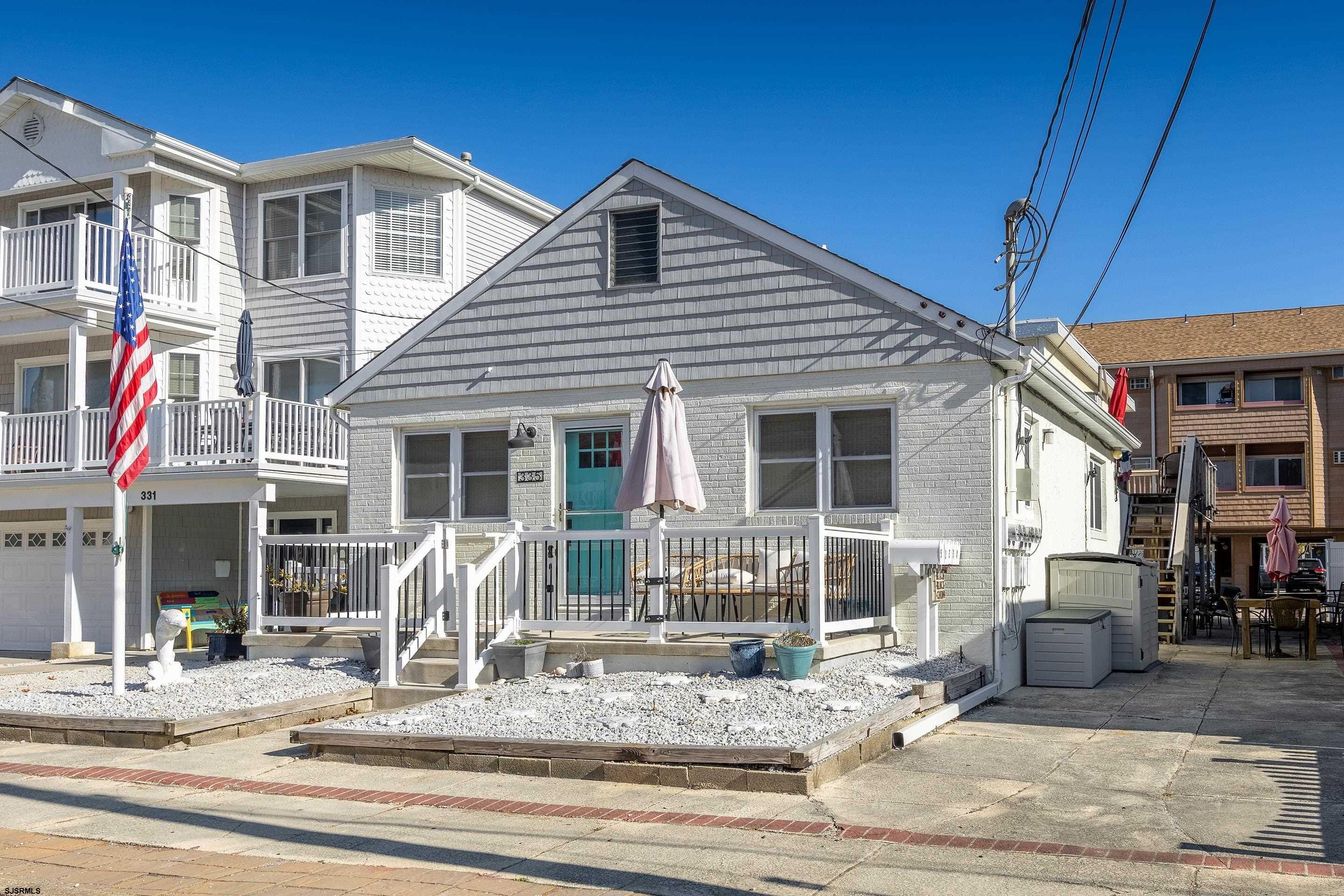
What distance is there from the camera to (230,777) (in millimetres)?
8609

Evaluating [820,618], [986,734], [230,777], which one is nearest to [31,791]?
[230,777]

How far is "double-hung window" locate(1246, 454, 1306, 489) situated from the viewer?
39188mm

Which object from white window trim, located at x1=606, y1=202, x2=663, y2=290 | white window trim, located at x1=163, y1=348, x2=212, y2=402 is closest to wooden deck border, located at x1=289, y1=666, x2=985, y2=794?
white window trim, located at x1=606, y1=202, x2=663, y2=290

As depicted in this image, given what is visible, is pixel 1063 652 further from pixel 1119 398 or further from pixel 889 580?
pixel 1119 398

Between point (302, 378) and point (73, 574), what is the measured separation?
4.72 m

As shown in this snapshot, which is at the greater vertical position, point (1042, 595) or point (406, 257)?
point (406, 257)

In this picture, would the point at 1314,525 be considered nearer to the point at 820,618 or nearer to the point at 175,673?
the point at 820,618

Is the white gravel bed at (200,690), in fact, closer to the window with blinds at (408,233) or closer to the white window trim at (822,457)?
the white window trim at (822,457)

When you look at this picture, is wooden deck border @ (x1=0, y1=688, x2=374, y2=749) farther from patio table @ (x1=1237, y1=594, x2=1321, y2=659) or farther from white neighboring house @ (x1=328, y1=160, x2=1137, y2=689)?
patio table @ (x1=1237, y1=594, x2=1321, y2=659)

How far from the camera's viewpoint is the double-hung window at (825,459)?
44.3ft

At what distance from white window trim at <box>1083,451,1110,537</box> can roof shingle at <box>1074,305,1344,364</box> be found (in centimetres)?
1948

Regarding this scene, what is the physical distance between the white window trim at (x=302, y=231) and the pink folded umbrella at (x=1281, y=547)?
17572 mm

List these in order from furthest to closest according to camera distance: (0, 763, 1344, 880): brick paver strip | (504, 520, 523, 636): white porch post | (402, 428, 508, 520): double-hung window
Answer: (402, 428, 508, 520): double-hung window
(504, 520, 523, 636): white porch post
(0, 763, 1344, 880): brick paver strip

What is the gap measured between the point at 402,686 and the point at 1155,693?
25.6 feet
